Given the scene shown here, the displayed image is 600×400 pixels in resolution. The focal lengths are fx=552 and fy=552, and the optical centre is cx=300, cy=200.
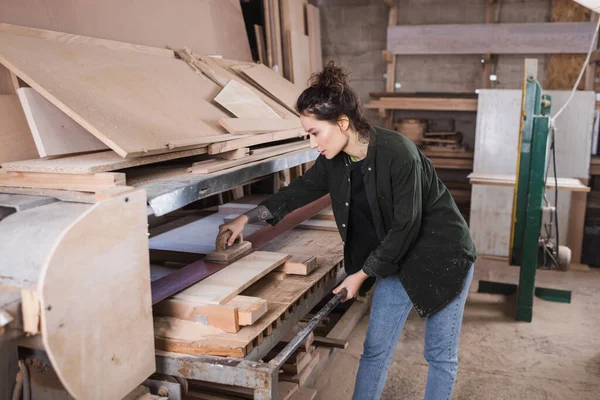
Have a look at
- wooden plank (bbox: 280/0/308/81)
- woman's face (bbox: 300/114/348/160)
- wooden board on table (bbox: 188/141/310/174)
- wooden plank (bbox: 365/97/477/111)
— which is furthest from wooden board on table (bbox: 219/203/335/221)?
wooden plank (bbox: 365/97/477/111)

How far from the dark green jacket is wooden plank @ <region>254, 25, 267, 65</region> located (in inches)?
88.7

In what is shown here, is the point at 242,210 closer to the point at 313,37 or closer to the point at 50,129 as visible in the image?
the point at 50,129

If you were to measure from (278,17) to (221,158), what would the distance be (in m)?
2.53

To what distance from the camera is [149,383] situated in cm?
176

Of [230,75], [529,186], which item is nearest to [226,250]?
[230,75]

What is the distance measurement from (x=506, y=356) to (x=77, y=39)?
3359 millimetres

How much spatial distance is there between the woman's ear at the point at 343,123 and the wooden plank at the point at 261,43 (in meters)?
2.49

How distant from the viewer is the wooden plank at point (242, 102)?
2.83 meters

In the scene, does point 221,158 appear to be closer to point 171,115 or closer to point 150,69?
point 171,115

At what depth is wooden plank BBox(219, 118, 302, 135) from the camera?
8.38ft

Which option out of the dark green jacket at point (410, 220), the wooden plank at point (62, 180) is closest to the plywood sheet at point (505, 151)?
the dark green jacket at point (410, 220)

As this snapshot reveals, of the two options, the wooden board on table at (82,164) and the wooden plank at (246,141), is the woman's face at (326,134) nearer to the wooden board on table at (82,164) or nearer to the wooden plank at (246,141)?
the wooden plank at (246,141)

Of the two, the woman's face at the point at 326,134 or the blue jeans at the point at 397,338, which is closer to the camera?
the woman's face at the point at 326,134

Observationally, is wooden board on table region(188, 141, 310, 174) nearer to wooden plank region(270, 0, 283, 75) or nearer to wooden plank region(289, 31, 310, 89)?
wooden plank region(270, 0, 283, 75)
